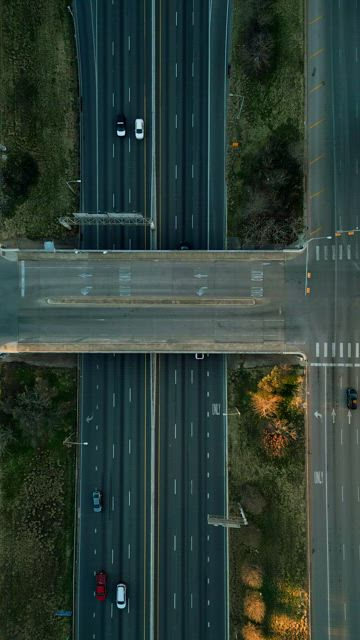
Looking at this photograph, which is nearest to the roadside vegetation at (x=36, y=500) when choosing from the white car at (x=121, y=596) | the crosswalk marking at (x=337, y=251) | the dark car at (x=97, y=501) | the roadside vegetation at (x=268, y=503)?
the dark car at (x=97, y=501)

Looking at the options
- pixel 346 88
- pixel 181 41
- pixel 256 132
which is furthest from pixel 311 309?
pixel 181 41

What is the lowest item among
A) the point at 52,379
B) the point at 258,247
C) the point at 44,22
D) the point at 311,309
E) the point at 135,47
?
the point at 52,379

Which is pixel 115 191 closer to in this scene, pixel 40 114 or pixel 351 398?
pixel 40 114

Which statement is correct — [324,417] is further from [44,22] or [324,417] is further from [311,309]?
[44,22]

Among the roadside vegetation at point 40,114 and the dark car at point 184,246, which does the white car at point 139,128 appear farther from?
the dark car at point 184,246

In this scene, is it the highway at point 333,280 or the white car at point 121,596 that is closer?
the white car at point 121,596

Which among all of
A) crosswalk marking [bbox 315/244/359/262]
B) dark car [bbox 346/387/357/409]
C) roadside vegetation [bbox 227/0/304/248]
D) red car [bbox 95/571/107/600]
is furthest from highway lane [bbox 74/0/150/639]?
dark car [bbox 346/387/357/409]

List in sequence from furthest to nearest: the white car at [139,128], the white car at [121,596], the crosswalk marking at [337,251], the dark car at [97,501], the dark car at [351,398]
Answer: the crosswalk marking at [337,251] → the white car at [139,128] → the dark car at [351,398] → the dark car at [97,501] → the white car at [121,596]
